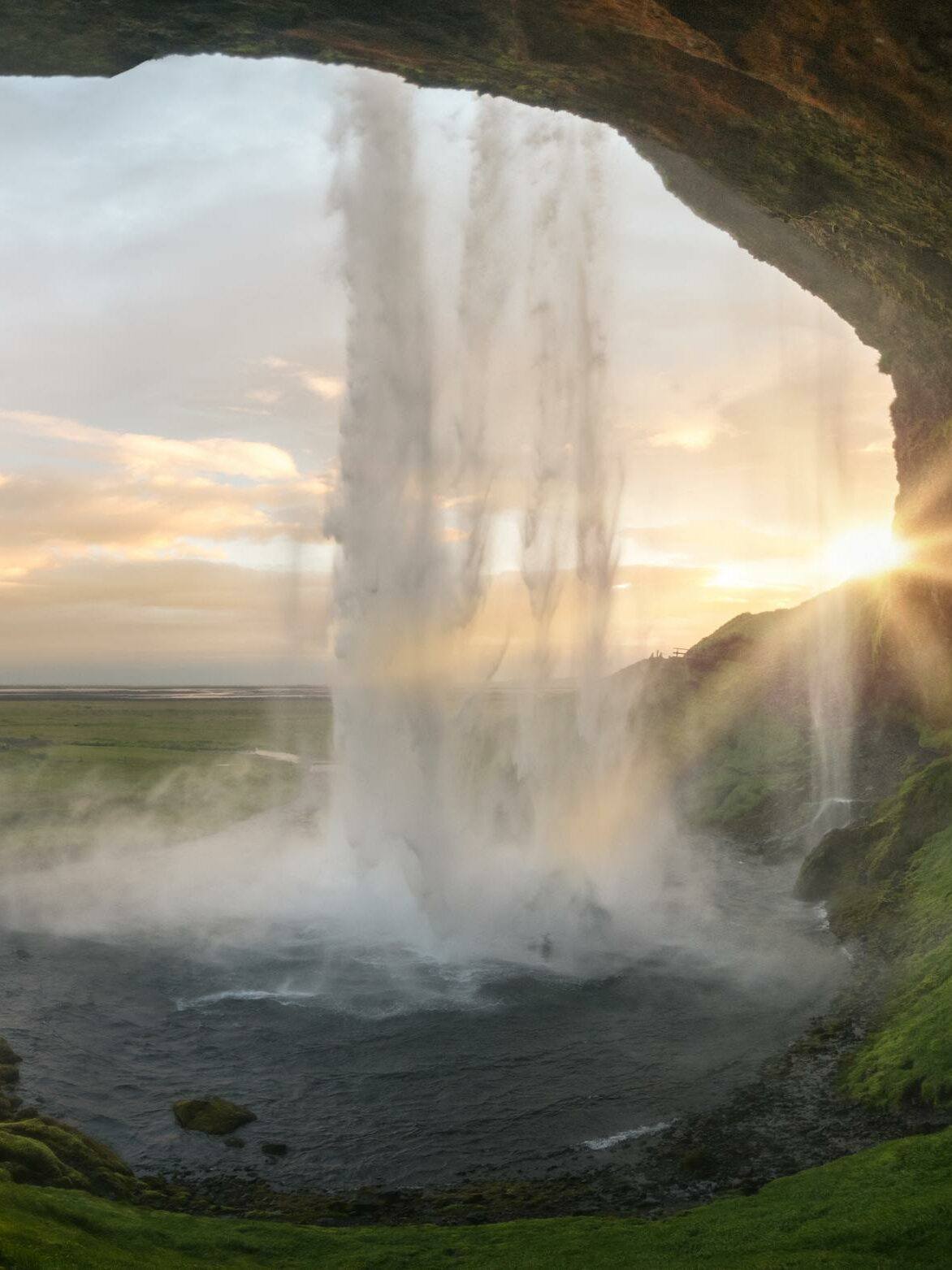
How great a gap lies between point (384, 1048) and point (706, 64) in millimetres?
25448

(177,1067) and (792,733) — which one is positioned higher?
(792,733)

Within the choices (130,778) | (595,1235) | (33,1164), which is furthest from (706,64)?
(130,778)

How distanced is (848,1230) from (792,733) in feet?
158

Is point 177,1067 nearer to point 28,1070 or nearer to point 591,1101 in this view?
point 28,1070

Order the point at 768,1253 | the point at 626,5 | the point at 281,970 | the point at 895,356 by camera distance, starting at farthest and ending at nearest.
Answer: the point at 895,356, the point at 281,970, the point at 626,5, the point at 768,1253

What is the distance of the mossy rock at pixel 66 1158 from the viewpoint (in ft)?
56.5

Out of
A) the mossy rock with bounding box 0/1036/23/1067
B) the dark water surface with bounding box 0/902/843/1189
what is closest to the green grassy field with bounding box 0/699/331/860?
the dark water surface with bounding box 0/902/843/1189

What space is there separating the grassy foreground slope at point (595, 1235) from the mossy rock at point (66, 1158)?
110 cm

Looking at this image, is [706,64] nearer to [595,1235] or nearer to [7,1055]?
[595,1235]

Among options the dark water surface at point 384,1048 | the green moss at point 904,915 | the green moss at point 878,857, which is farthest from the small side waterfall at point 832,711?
the dark water surface at point 384,1048

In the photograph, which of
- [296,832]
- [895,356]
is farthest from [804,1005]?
[296,832]

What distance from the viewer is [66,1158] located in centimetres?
1831

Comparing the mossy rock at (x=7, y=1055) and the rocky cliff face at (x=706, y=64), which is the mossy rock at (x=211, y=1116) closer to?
the mossy rock at (x=7, y=1055)

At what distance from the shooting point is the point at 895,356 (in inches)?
1671
